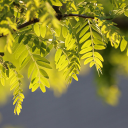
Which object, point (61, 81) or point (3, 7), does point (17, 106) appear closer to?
point (3, 7)

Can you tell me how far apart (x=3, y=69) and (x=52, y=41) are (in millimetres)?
199

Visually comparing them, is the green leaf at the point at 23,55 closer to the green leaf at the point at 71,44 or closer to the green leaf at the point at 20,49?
the green leaf at the point at 20,49

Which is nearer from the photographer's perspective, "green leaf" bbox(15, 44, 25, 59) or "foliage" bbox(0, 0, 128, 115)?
"foliage" bbox(0, 0, 128, 115)

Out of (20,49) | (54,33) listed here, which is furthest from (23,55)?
(54,33)

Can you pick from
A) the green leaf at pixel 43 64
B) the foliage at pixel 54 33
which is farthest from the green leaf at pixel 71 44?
the green leaf at pixel 43 64

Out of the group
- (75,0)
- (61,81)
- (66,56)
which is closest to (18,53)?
(66,56)

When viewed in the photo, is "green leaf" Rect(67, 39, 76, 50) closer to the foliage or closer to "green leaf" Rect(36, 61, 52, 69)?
the foliage

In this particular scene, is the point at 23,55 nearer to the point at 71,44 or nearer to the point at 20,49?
the point at 20,49

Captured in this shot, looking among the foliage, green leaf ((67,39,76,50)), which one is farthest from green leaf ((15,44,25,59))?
green leaf ((67,39,76,50))

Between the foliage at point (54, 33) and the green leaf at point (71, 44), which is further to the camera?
the green leaf at point (71, 44)

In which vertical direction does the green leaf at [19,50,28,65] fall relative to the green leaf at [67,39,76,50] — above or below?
below

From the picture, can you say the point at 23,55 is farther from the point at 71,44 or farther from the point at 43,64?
the point at 71,44

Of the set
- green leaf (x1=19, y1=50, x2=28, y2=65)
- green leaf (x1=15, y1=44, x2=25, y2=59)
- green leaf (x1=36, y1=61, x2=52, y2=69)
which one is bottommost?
green leaf (x1=36, y1=61, x2=52, y2=69)

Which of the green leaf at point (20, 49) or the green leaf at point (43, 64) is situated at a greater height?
the green leaf at point (20, 49)
